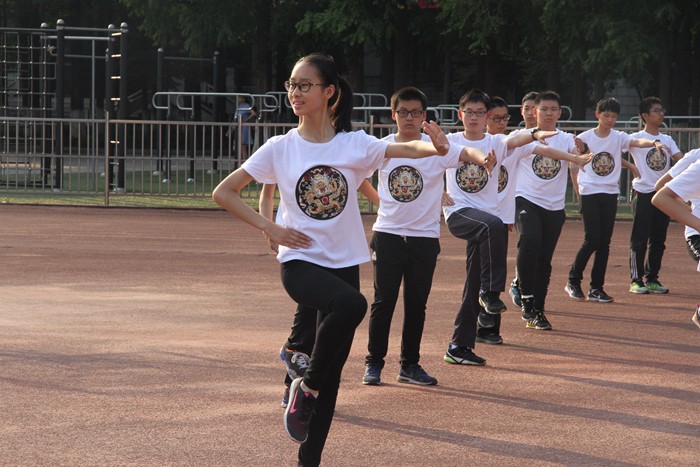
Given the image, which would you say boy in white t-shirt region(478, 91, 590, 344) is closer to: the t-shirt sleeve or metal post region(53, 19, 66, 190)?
the t-shirt sleeve

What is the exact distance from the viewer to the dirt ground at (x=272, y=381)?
19.0 ft

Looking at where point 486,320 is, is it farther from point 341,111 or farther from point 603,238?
point 341,111

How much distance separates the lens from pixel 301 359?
21.3 feet

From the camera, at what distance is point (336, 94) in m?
5.75

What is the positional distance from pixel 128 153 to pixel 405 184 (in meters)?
17.0

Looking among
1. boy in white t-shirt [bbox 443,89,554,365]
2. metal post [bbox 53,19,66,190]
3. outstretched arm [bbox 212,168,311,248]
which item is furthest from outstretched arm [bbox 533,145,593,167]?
metal post [bbox 53,19,66,190]

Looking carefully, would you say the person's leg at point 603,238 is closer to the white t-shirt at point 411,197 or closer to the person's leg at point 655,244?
the person's leg at point 655,244

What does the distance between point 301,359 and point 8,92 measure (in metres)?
22.5

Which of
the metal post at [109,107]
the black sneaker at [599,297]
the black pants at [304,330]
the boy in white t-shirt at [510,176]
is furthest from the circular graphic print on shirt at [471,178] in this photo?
the metal post at [109,107]

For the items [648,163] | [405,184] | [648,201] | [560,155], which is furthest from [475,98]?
[648,201]

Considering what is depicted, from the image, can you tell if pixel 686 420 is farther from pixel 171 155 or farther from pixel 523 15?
pixel 523 15

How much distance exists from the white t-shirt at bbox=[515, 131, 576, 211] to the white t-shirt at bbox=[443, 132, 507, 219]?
133 centimetres

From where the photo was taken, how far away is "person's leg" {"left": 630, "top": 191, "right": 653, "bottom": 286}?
12.1 meters

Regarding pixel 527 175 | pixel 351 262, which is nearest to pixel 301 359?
pixel 351 262
